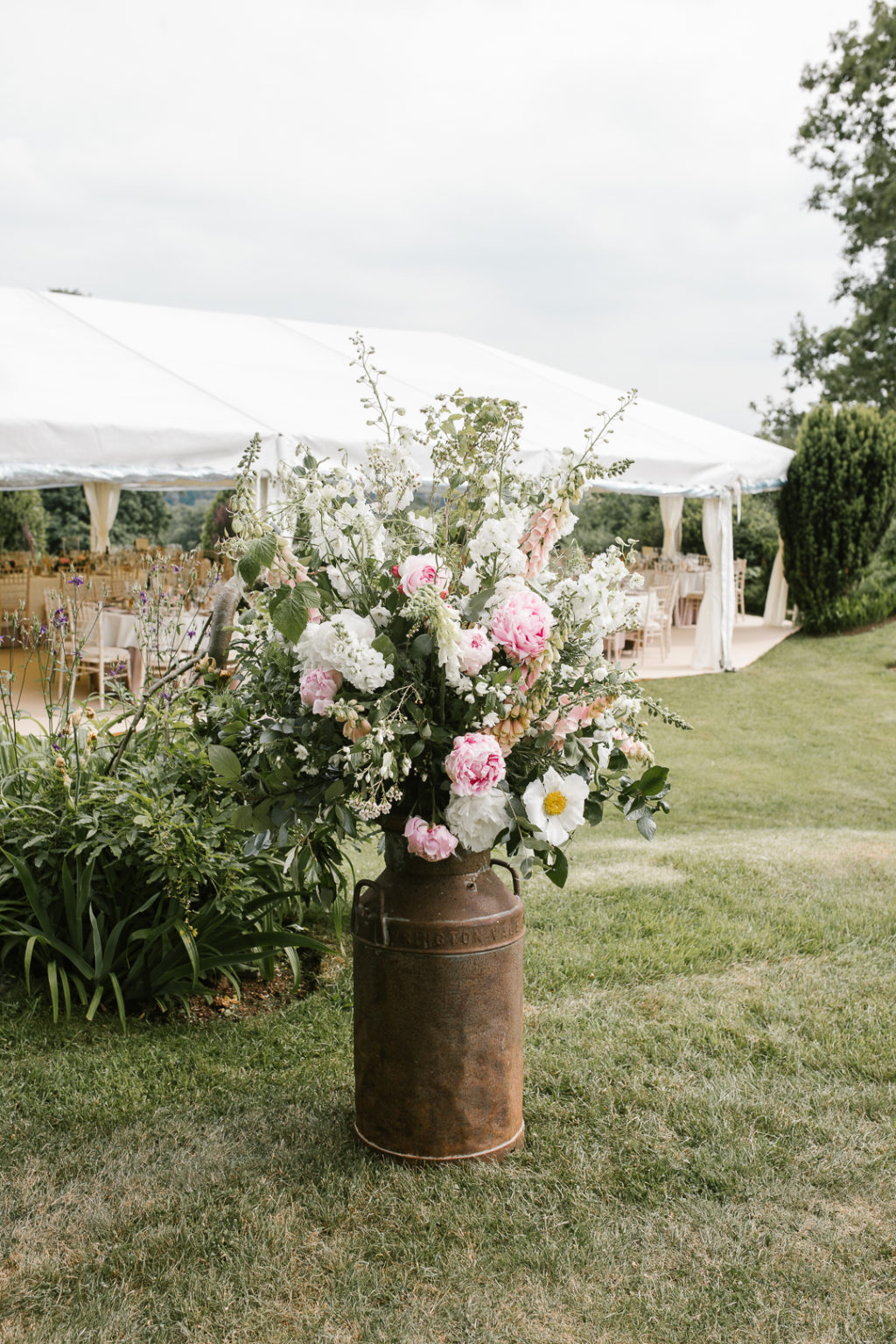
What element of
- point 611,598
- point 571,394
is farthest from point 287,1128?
point 571,394

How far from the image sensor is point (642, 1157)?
252cm

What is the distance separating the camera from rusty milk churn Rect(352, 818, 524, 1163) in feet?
7.72

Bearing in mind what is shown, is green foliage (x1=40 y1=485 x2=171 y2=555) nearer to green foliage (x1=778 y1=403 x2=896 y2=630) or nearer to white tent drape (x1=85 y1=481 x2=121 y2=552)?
white tent drape (x1=85 y1=481 x2=121 y2=552)

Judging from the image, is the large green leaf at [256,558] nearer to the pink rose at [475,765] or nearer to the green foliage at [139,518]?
the pink rose at [475,765]

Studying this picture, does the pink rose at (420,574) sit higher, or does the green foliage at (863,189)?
the green foliage at (863,189)

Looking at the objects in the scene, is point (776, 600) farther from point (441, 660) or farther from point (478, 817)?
point (441, 660)

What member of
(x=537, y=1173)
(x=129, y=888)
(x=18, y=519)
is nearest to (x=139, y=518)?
(x=18, y=519)

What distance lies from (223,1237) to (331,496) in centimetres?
161

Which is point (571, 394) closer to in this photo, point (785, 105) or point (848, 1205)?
point (848, 1205)

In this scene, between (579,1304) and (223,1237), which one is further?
(223,1237)

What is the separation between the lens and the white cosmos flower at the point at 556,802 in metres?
2.24

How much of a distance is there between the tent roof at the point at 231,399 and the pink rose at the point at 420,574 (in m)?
3.68

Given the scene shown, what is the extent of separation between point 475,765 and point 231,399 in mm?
7856

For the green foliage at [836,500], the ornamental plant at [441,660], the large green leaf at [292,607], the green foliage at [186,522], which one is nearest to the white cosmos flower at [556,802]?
the ornamental plant at [441,660]
